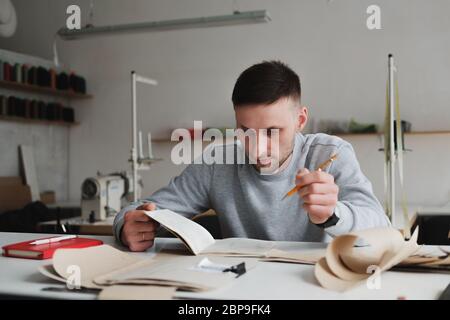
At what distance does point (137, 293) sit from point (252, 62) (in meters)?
4.20

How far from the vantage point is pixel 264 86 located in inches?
59.4

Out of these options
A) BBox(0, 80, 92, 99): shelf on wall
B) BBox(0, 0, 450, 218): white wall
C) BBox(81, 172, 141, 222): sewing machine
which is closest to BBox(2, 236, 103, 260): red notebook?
BBox(81, 172, 141, 222): sewing machine

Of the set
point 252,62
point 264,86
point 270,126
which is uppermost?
point 252,62

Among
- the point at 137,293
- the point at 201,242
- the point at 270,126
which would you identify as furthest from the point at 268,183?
the point at 137,293

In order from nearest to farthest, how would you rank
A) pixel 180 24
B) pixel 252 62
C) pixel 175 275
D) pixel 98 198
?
pixel 175 275
pixel 98 198
pixel 180 24
pixel 252 62

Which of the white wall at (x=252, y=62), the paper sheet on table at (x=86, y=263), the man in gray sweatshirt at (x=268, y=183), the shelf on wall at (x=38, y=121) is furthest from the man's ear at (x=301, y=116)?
the shelf on wall at (x=38, y=121)

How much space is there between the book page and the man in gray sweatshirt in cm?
6

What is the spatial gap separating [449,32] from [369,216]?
11.4 feet

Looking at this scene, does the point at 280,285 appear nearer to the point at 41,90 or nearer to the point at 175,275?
the point at 175,275

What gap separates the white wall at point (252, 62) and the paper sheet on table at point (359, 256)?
3.50 metres

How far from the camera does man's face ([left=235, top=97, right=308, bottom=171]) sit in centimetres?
150

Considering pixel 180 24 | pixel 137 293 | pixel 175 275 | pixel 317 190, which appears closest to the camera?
pixel 137 293

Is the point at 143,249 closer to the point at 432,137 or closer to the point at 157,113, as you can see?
the point at 432,137
